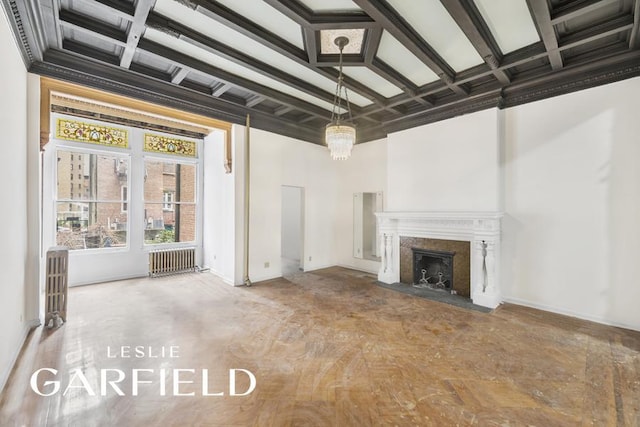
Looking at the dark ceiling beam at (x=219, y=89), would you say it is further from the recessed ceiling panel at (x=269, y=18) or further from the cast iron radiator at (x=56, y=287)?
the cast iron radiator at (x=56, y=287)

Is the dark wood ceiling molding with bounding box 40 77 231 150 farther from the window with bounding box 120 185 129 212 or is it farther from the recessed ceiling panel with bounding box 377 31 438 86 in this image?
the recessed ceiling panel with bounding box 377 31 438 86

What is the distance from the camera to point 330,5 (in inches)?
106

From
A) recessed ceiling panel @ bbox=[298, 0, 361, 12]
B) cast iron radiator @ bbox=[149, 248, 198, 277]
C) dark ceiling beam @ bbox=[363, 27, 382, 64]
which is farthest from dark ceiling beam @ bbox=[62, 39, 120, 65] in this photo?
cast iron radiator @ bbox=[149, 248, 198, 277]

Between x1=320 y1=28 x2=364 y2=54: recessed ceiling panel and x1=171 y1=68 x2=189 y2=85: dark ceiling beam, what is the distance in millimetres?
1991

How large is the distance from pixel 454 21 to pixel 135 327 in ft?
17.3

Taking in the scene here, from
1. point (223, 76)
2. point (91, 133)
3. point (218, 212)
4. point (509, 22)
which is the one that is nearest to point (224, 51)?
point (223, 76)

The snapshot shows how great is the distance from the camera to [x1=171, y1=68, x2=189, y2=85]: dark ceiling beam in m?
3.90

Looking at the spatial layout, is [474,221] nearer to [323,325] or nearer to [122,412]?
[323,325]

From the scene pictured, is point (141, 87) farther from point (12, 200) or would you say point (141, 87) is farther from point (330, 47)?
point (330, 47)

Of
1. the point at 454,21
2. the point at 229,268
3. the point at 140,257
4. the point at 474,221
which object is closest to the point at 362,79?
the point at 454,21

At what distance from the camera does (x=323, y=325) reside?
11.7 ft

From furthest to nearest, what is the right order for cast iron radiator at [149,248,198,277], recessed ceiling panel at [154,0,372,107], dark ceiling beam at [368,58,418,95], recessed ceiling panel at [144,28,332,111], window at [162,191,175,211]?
window at [162,191,175,211] → cast iron radiator at [149,248,198,277] → dark ceiling beam at [368,58,418,95] → recessed ceiling panel at [144,28,332,111] → recessed ceiling panel at [154,0,372,107]

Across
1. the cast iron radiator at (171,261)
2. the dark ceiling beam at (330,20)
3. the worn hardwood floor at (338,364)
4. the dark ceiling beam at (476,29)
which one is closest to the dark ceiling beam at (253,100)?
the dark ceiling beam at (330,20)

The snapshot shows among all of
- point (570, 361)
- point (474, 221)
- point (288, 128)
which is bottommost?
point (570, 361)
